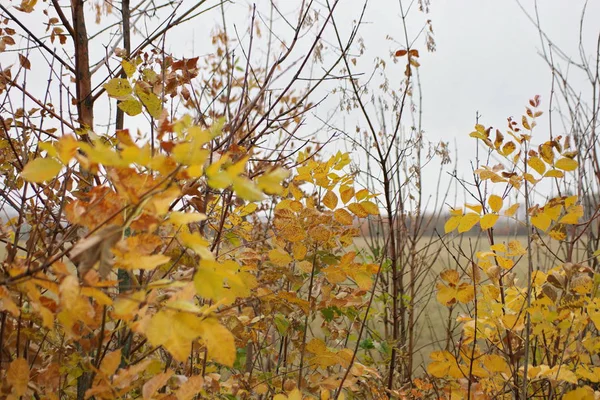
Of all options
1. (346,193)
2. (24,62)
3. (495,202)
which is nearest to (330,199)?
(346,193)

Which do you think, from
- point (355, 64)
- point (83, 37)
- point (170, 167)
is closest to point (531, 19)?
point (355, 64)

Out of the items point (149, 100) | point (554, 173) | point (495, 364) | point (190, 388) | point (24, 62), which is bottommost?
point (495, 364)

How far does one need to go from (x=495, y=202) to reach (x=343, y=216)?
0.41 meters

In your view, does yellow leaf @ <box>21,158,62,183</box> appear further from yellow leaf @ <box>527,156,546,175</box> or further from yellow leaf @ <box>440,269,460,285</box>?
yellow leaf @ <box>527,156,546,175</box>

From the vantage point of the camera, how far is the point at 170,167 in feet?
2.52

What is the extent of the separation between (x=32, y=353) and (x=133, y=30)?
131cm

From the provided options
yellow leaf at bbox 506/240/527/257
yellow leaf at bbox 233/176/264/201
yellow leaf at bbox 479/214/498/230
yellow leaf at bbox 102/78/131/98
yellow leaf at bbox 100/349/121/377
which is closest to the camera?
yellow leaf at bbox 233/176/264/201

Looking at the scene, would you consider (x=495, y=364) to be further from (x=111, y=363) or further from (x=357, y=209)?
(x=111, y=363)

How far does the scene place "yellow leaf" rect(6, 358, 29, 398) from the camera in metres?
Answer: 0.92

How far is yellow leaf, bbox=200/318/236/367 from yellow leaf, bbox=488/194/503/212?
34.4 inches

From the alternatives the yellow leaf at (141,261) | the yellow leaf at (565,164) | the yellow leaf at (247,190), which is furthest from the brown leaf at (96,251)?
the yellow leaf at (565,164)

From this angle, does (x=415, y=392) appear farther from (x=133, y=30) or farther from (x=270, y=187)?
(x=133, y=30)

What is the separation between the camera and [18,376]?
92 cm

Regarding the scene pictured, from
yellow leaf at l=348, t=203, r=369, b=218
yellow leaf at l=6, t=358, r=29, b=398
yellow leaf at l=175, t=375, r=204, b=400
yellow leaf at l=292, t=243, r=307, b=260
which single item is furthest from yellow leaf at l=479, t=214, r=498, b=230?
yellow leaf at l=6, t=358, r=29, b=398
